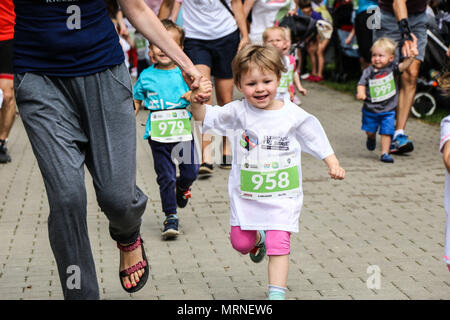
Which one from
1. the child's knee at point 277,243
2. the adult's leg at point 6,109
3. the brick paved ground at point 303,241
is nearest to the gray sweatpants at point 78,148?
the child's knee at point 277,243

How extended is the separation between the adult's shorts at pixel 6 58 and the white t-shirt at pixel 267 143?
13.9 feet

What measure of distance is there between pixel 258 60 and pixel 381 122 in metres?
4.85

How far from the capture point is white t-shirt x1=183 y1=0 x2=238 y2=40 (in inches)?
322

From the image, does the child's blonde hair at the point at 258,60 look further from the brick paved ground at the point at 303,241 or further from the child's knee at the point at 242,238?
the brick paved ground at the point at 303,241

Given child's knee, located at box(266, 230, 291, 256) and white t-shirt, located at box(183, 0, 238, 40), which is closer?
child's knee, located at box(266, 230, 291, 256)

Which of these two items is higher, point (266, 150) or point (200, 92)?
point (200, 92)

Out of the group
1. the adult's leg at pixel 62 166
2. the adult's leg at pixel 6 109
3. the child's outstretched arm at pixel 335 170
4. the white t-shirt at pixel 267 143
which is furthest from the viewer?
the adult's leg at pixel 6 109

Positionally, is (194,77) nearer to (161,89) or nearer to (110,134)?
(110,134)

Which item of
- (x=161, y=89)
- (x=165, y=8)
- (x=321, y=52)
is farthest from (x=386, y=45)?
(x=321, y=52)

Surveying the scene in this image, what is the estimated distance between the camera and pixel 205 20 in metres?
8.19

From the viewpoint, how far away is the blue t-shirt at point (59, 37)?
3623 millimetres

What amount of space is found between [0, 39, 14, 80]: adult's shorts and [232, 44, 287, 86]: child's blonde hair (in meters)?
4.24

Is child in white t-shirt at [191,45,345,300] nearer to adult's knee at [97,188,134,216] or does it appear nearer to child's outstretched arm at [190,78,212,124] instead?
child's outstretched arm at [190,78,212,124]

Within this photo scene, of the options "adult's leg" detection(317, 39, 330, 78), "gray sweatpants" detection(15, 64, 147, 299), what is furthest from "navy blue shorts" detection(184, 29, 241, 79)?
"adult's leg" detection(317, 39, 330, 78)
